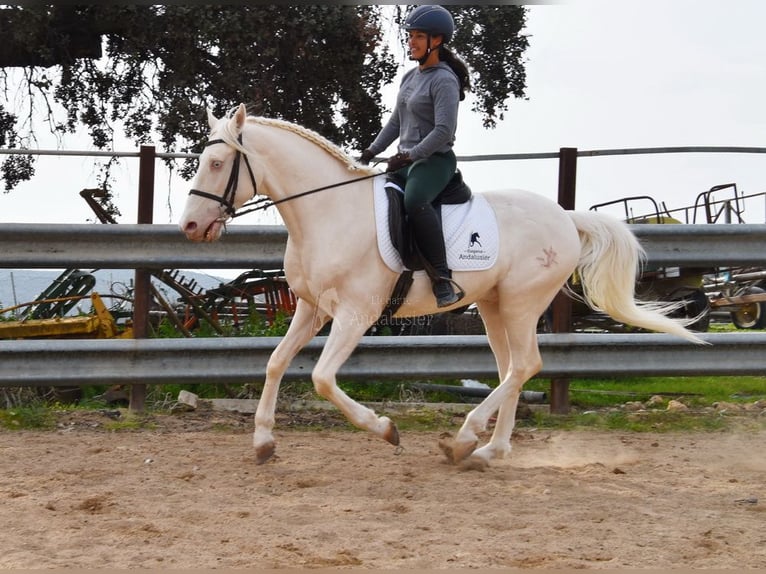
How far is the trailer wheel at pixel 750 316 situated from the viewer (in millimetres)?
15996

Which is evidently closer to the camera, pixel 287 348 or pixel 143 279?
pixel 287 348

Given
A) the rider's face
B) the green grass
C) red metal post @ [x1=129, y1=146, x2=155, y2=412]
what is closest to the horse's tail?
the rider's face

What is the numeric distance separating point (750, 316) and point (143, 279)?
11586 mm

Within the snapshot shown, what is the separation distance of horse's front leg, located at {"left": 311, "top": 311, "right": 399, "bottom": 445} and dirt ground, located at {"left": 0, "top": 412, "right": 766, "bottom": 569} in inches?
10.8

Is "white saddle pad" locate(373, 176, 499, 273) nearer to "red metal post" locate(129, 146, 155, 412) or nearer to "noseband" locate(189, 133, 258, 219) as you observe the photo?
"noseband" locate(189, 133, 258, 219)

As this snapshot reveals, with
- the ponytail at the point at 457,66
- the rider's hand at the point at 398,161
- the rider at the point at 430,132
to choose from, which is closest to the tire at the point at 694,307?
the ponytail at the point at 457,66

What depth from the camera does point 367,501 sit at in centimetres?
496

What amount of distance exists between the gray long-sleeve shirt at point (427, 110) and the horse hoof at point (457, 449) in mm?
1746

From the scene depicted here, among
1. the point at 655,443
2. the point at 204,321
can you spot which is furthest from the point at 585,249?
the point at 204,321

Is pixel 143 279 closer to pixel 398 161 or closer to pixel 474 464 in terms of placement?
pixel 398 161

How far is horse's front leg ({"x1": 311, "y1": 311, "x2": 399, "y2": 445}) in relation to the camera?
5.80m

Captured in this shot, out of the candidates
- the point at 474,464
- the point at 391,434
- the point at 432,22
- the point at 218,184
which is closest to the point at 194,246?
the point at 218,184

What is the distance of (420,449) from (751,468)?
6.75 feet

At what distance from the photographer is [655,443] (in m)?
6.89
